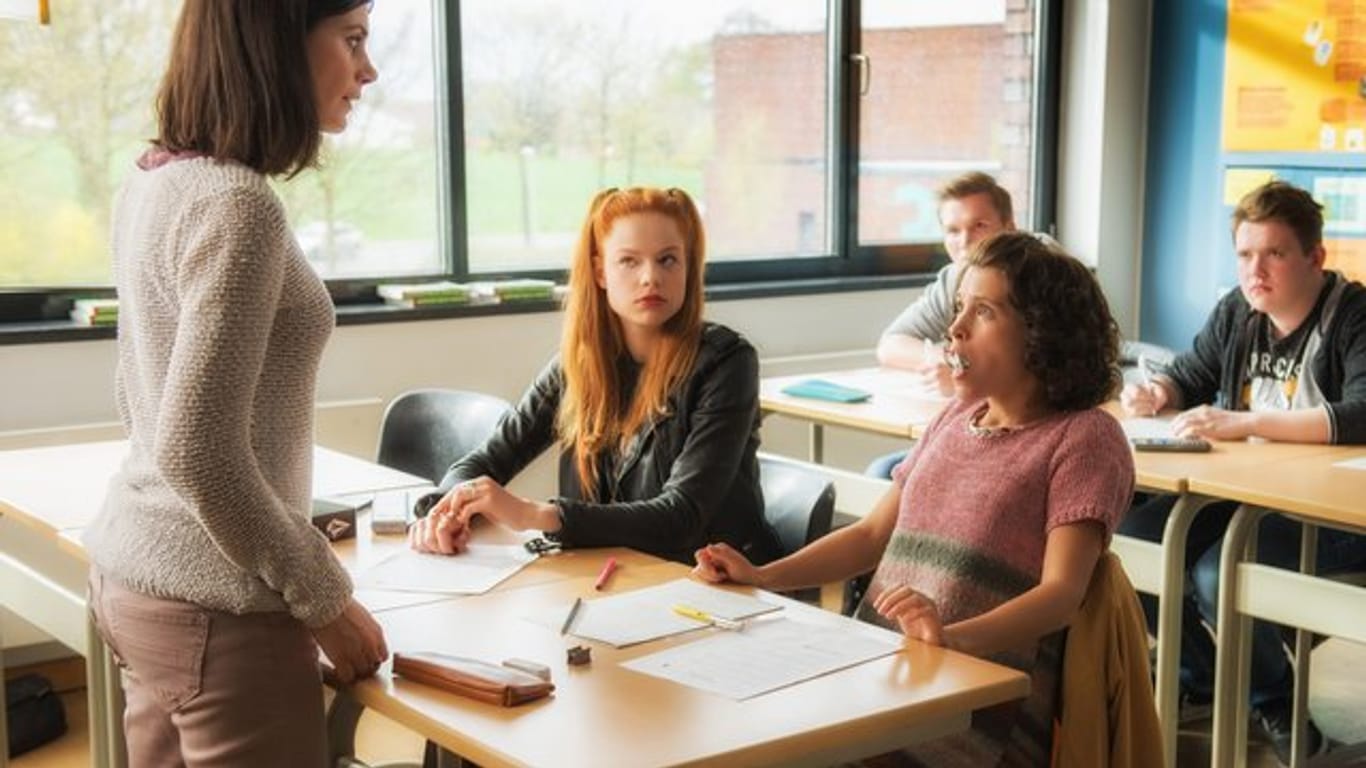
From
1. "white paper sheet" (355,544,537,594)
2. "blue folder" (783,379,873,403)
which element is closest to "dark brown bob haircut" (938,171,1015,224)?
"blue folder" (783,379,873,403)

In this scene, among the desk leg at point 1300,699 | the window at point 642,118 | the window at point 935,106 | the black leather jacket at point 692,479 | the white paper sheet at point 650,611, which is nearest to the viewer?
the white paper sheet at point 650,611

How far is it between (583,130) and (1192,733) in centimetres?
236

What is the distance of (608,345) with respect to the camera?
260 cm

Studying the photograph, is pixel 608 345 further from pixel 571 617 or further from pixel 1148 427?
pixel 1148 427

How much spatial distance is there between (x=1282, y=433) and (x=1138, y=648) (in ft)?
4.49

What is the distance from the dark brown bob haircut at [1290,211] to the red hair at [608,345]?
1379 millimetres

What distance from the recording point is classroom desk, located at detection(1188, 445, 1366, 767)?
2.66 metres

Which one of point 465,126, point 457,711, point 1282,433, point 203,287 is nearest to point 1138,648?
point 457,711

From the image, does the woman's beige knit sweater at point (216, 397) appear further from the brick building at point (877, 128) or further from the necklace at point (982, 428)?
the brick building at point (877, 128)

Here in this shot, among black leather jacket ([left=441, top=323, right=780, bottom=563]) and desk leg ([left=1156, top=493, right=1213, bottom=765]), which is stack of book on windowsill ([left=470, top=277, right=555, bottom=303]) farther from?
desk leg ([left=1156, top=493, right=1213, bottom=765])

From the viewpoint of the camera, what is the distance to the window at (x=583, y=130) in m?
3.90

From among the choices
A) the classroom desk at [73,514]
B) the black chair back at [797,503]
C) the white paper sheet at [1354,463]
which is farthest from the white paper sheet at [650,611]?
the white paper sheet at [1354,463]

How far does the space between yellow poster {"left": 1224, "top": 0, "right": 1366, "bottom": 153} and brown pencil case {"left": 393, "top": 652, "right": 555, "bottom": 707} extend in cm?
416

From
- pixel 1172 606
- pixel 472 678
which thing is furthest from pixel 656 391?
pixel 1172 606
